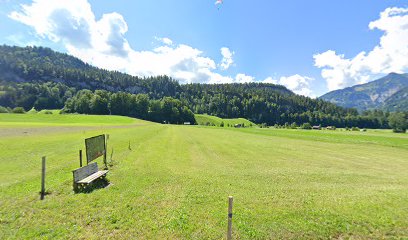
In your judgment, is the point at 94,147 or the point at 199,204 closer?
the point at 199,204

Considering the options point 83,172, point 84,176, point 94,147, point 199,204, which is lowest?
point 199,204

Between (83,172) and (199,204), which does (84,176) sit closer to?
(83,172)

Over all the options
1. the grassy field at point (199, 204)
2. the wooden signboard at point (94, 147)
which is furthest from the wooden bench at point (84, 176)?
the wooden signboard at point (94, 147)

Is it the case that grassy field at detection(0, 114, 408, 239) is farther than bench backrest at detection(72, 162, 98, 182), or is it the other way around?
bench backrest at detection(72, 162, 98, 182)

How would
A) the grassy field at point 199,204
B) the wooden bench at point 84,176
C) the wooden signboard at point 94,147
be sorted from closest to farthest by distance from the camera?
the grassy field at point 199,204
the wooden bench at point 84,176
the wooden signboard at point 94,147

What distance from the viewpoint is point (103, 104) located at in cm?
15675

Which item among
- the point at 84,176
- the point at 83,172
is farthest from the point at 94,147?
the point at 84,176

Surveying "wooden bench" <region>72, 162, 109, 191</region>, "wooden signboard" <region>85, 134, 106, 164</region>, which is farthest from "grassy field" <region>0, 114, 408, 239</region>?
"wooden signboard" <region>85, 134, 106, 164</region>

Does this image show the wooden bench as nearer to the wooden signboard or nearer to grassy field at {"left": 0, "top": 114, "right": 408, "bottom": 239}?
grassy field at {"left": 0, "top": 114, "right": 408, "bottom": 239}

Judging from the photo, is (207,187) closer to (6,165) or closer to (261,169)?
(261,169)

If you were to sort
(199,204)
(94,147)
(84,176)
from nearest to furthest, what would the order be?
1. (199,204)
2. (84,176)
3. (94,147)

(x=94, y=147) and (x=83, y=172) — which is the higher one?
(x=94, y=147)

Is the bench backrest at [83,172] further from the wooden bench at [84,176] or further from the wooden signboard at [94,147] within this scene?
the wooden signboard at [94,147]

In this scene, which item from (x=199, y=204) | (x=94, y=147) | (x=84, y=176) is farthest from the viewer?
(x=94, y=147)
